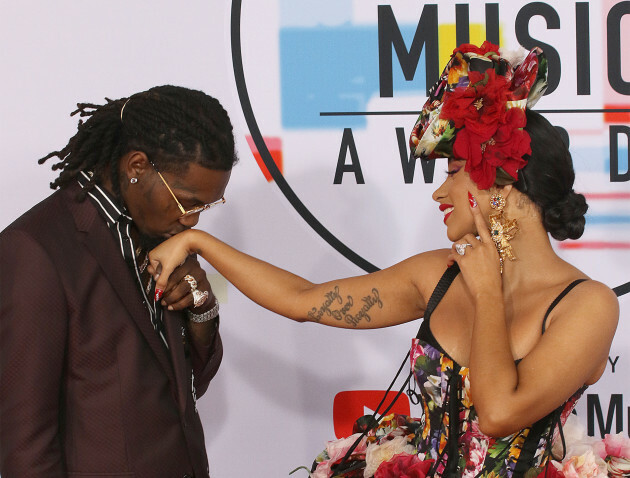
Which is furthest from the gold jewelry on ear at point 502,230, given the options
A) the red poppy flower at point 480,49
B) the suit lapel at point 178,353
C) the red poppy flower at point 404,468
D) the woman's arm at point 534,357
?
the suit lapel at point 178,353

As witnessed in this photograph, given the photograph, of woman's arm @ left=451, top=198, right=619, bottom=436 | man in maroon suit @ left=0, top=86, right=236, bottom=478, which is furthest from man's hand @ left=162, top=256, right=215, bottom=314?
woman's arm @ left=451, top=198, right=619, bottom=436

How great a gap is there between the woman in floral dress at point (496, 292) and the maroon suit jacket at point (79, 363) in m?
0.20

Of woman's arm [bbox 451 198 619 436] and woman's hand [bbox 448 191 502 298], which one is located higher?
woman's hand [bbox 448 191 502 298]

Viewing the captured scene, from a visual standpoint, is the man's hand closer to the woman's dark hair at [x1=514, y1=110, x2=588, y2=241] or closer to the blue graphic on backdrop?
the woman's dark hair at [x1=514, y1=110, x2=588, y2=241]

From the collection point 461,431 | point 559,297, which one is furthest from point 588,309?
point 461,431

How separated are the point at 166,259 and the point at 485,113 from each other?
0.76m

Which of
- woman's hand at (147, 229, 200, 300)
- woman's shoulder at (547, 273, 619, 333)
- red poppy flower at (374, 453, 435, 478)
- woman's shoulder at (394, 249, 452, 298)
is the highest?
woman's hand at (147, 229, 200, 300)

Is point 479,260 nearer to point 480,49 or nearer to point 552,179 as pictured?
point 552,179

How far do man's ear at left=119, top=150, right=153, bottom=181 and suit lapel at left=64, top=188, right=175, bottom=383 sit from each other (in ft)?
0.35

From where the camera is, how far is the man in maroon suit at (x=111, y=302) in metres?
1.48

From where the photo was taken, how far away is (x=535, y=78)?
169 centimetres

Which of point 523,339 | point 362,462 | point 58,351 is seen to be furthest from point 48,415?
point 523,339

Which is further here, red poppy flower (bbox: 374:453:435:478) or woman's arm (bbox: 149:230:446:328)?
woman's arm (bbox: 149:230:446:328)

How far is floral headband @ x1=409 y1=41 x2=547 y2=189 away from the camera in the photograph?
1.63 metres
